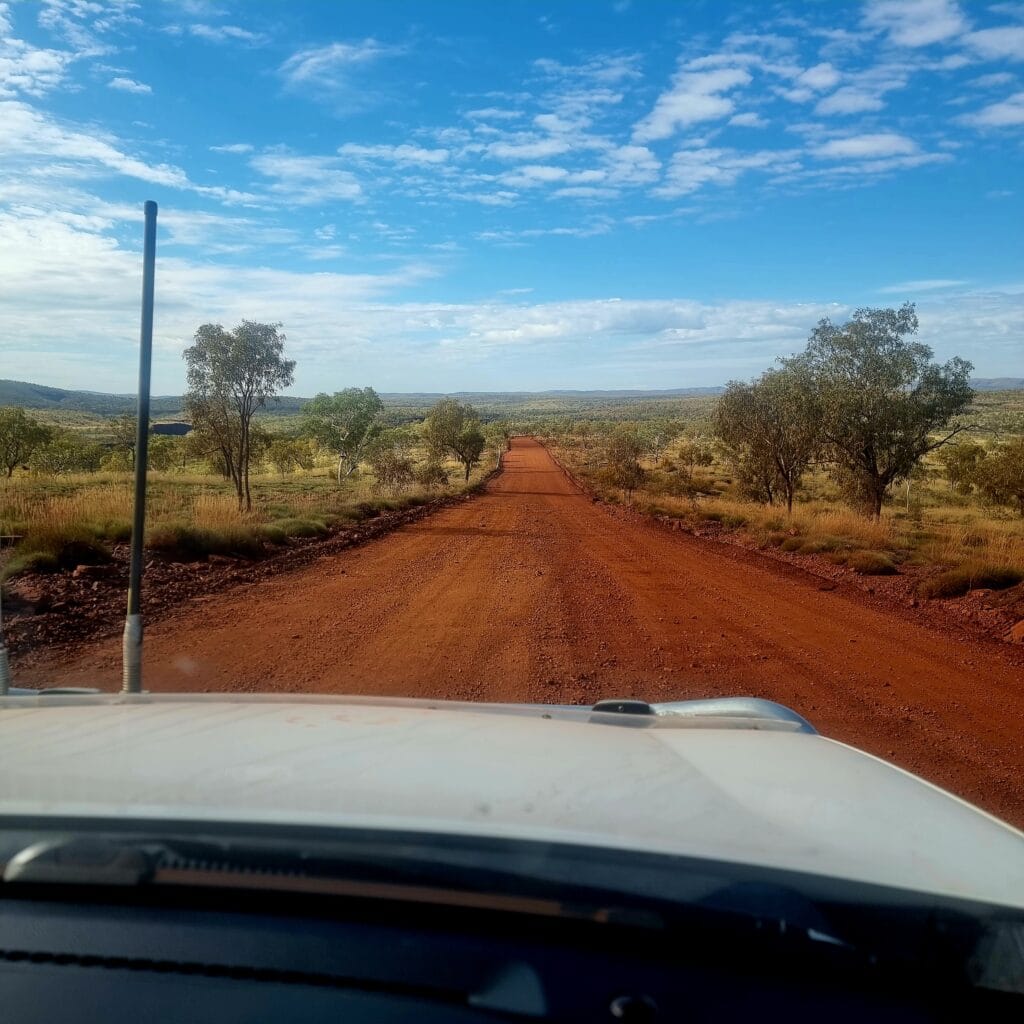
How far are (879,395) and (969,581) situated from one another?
11.7m

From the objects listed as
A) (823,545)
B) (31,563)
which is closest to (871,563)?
(823,545)

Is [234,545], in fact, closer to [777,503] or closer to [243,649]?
[243,649]

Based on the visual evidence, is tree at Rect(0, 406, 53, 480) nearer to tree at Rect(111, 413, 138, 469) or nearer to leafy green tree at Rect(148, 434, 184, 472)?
tree at Rect(111, 413, 138, 469)

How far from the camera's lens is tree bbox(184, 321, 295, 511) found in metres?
20.5

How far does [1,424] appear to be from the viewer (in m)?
35.2

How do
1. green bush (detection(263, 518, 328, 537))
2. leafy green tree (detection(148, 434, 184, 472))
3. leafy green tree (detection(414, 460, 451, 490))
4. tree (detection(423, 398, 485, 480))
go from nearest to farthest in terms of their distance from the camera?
1. green bush (detection(263, 518, 328, 537))
2. leafy green tree (detection(414, 460, 451, 490))
3. tree (detection(423, 398, 485, 480))
4. leafy green tree (detection(148, 434, 184, 472))

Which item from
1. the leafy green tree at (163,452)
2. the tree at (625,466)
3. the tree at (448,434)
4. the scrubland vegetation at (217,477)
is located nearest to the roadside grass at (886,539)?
the tree at (625,466)

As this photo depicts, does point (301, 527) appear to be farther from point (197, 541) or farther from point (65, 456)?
point (65, 456)

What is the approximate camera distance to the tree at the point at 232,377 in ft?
67.3

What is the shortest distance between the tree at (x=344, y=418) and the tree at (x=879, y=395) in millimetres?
18621

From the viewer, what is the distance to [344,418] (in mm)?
36375

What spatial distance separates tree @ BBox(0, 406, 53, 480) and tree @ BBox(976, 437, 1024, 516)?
36698 millimetres

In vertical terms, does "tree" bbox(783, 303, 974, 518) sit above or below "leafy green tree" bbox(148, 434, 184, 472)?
above

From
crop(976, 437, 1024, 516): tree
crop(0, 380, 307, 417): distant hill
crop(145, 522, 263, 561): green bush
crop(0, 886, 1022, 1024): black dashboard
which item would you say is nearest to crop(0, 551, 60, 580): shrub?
crop(145, 522, 263, 561): green bush
